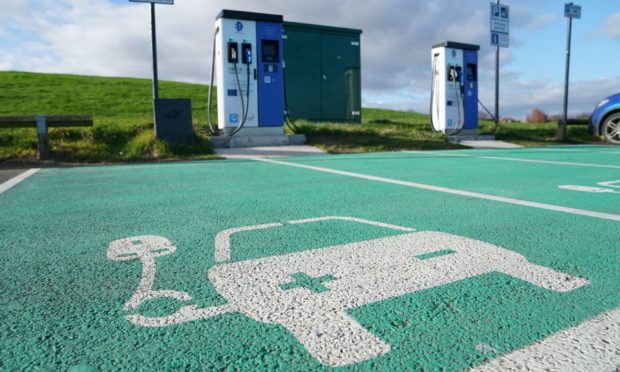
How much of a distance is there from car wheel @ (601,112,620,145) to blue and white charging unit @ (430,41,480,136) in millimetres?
3937

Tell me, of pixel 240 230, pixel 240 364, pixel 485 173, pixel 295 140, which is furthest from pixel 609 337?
pixel 295 140

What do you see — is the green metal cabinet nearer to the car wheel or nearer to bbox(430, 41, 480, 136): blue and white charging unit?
bbox(430, 41, 480, 136): blue and white charging unit

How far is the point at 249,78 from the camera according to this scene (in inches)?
453

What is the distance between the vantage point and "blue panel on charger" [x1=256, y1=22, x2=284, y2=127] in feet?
38.0

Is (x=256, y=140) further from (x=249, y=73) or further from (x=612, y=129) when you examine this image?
(x=612, y=129)

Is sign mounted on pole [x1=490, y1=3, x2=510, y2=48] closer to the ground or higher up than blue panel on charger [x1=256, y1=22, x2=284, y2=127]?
higher up

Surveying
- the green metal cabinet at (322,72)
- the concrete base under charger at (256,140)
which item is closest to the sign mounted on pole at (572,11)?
the green metal cabinet at (322,72)

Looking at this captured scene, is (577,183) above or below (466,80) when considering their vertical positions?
below

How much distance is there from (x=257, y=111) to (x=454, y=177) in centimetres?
702

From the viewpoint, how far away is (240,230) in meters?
2.97

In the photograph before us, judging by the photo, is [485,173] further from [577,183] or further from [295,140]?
[295,140]

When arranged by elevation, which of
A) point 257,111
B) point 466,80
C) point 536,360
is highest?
point 466,80

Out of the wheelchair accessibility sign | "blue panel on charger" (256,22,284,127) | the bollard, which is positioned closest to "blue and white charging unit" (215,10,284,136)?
"blue panel on charger" (256,22,284,127)

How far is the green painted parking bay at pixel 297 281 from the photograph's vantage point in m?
1.44
